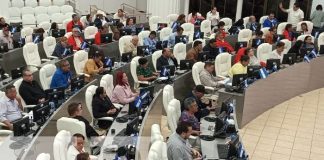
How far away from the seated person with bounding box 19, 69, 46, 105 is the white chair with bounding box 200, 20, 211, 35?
306 inches

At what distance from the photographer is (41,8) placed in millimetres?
16531

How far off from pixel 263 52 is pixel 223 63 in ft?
5.27

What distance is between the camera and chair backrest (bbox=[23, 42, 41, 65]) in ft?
33.7

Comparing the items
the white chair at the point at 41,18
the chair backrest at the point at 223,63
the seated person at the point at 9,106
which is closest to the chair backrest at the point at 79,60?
the seated person at the point at 9,106

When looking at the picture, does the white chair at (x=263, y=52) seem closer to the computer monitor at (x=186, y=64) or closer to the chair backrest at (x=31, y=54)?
the computer monitor at (x=186, y=64)

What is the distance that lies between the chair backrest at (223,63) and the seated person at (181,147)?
4.28 metres

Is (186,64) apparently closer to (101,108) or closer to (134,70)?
(134,70)

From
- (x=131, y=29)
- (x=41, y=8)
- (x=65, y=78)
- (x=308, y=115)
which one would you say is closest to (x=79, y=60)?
(x=65, y=78)

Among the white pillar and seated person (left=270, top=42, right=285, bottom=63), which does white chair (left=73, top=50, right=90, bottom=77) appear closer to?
seated person (left=270, top=42, right=285, bottom=63)

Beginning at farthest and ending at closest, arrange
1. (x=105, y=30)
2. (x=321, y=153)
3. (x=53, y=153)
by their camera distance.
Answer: (x=105, y=30)
(x=321, y=153)
(x=53, y=153)

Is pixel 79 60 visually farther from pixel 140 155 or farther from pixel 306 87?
pixel 306 87

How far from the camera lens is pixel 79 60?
32.5ft

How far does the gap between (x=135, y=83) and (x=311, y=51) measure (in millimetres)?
4657

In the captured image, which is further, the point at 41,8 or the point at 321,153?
the point at 41,8
